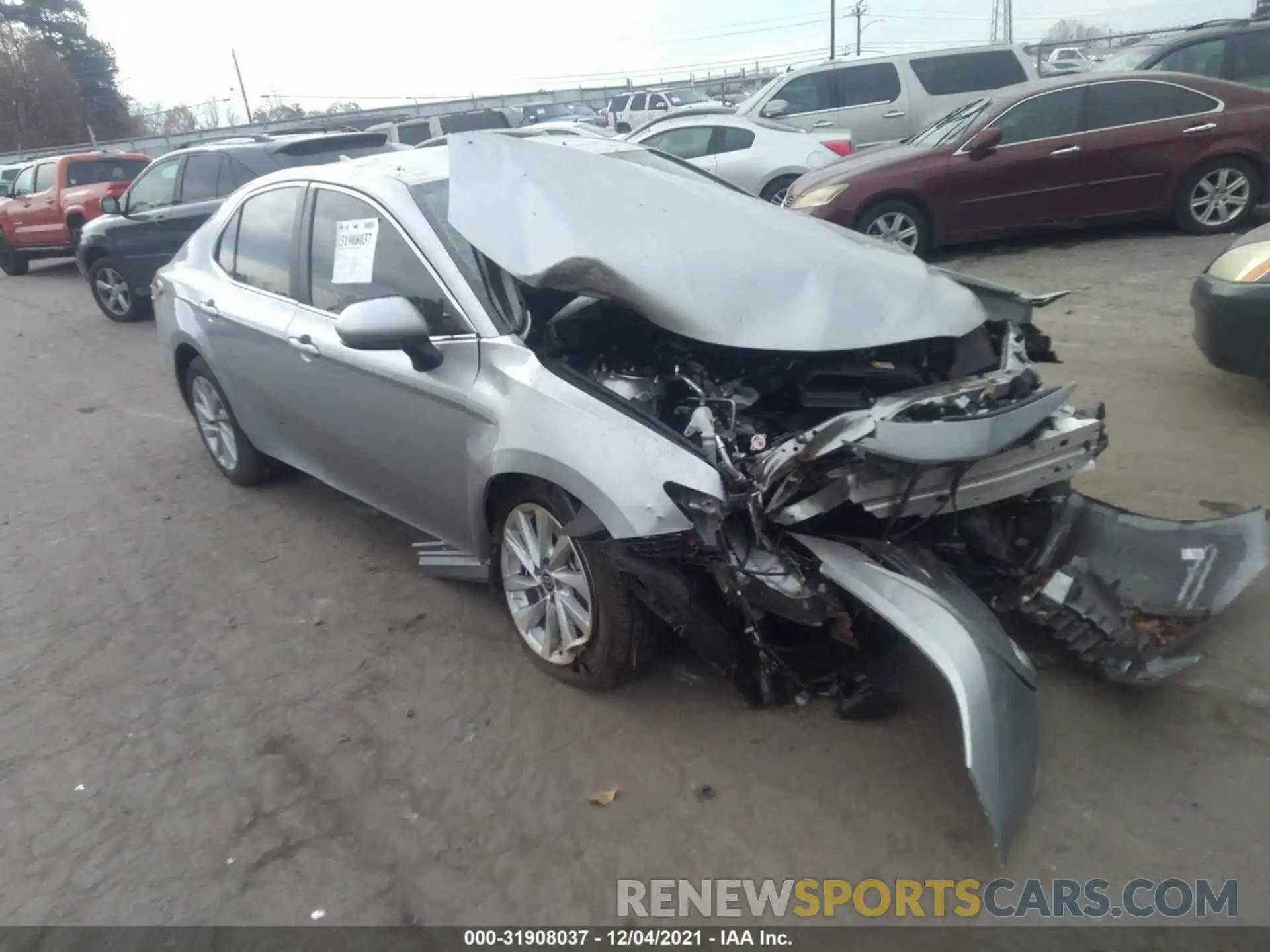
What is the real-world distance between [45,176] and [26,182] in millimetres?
791

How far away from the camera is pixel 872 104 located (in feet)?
42.7

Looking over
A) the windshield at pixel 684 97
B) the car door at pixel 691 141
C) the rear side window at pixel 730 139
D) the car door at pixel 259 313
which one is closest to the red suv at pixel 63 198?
the car door at pixel 691 141

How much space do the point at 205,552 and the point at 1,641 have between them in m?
0.96

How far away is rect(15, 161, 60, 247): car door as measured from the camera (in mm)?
14680

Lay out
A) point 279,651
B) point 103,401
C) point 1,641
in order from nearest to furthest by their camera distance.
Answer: point 279,651
point 1,641
point 103,401

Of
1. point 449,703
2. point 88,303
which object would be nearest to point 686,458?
point 449,703

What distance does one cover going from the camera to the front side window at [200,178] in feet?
32.6

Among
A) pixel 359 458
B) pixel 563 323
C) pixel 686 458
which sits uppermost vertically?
pixel 563 323

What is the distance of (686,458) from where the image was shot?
2906 millimetres

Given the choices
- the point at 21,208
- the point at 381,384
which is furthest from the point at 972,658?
the point at 21,208

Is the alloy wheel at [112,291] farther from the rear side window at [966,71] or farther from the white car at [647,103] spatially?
the white car at [647,103]

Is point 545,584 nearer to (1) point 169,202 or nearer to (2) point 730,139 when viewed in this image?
(1) point 169,202

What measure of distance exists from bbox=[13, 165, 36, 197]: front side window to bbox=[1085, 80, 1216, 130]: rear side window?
49.6ft

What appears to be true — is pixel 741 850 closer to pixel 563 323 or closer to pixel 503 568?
pixel 503 568
